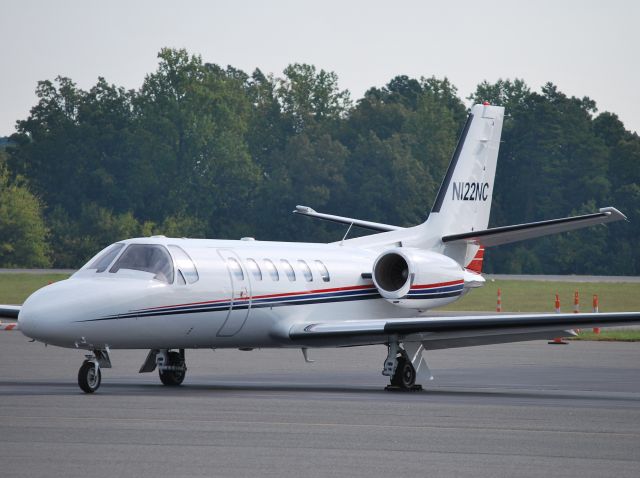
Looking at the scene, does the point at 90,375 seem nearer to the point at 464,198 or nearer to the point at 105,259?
the point at 105,259

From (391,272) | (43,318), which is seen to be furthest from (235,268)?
(43,318)

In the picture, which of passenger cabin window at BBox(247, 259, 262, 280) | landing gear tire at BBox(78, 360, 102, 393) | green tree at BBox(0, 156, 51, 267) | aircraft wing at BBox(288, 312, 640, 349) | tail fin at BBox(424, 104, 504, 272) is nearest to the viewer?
landing gear tire at BBox(78, 360, 102, 393)

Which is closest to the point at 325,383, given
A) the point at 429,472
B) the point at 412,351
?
the point at 412,351

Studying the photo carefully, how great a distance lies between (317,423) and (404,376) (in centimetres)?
619

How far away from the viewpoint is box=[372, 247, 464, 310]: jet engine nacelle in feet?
71.5

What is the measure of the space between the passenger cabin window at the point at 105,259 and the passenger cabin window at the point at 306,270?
11.3 feet

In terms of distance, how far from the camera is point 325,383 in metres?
20.8

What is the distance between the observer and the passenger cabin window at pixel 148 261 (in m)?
18.7

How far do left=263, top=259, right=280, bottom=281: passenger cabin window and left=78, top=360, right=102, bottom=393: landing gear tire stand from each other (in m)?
3.81

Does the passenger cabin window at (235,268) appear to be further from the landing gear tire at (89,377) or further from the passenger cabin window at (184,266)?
the landing gear tire at (89,377)

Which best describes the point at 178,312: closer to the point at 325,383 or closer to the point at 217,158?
the point at 325,383

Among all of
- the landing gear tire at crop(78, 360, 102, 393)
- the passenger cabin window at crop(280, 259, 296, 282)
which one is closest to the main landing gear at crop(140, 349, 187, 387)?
the passenger cabin window at crop(280, 259, 296, 282)

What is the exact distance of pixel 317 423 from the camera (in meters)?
13.9

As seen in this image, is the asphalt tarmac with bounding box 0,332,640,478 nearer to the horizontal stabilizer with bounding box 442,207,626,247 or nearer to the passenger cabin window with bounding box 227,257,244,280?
the passenger cabin window with bounding box 227,257,244,280
